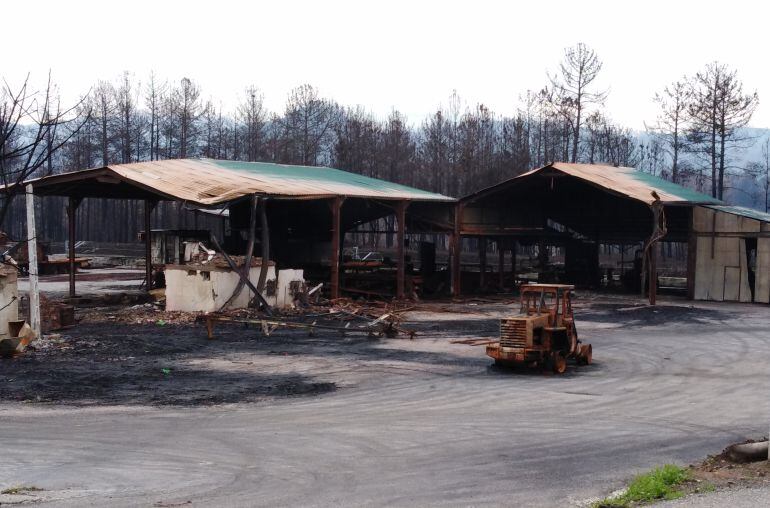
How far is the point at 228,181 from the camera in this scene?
107 ft

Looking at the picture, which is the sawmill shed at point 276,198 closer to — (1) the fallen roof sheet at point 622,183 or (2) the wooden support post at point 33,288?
(1) the fallen roof sheet at point 622,183

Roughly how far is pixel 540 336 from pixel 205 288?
1290 cm

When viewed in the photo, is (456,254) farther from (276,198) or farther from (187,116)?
(187,116)

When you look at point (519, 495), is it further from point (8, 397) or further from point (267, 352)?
point (267, 352)

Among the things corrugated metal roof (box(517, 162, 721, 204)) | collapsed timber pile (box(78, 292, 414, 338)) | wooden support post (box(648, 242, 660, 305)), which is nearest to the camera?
collapsed timber pile (box(78, 292, 414, 338))

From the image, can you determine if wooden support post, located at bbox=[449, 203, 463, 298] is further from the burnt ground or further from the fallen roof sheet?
the burnt ground

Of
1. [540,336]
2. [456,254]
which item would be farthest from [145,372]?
[456,254]

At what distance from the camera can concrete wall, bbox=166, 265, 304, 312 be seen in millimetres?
27156

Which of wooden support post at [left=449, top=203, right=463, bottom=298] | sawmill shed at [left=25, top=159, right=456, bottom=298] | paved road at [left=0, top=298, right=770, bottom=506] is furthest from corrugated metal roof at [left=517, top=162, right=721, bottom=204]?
paved road at [left=0, top=298, right=770, bottom=506]

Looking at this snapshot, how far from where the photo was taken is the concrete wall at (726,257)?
35.2m

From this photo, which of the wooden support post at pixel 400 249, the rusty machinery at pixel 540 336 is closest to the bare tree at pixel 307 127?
the wooden support post at pixel 400 249

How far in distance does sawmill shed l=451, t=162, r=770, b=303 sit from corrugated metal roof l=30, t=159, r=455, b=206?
4156mm

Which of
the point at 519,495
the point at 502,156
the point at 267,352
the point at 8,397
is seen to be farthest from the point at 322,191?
the point at 502,156

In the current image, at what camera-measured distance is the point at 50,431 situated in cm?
1228
